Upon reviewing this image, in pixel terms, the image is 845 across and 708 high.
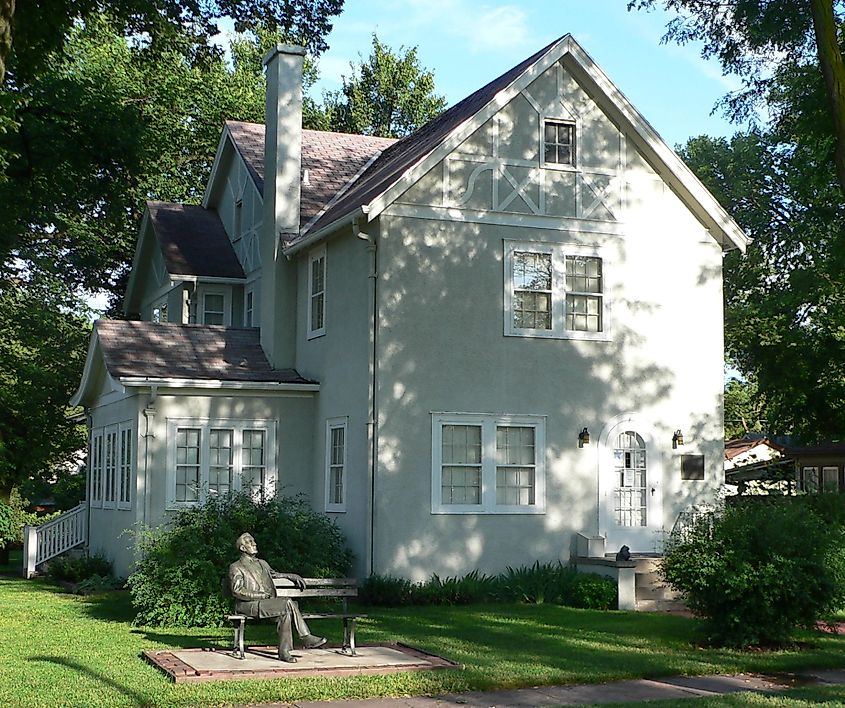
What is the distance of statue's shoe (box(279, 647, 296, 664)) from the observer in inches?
478

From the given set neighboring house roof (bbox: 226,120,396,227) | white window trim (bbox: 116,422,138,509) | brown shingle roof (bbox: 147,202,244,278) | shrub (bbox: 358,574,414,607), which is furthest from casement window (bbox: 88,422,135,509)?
neighboring house roof (bbox: 226,120,396,227)

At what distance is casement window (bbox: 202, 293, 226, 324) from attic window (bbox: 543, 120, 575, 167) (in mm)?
9332

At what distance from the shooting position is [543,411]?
802 inches

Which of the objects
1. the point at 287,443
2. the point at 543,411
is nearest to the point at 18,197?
the point at 287,443

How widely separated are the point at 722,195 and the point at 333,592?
31.3m

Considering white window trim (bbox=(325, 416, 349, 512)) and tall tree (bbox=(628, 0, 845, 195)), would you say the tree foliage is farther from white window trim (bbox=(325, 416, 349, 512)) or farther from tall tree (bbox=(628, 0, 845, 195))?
white window trim (bbox=(325, 416, 349, 512))

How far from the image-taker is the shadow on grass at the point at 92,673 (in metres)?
10.4

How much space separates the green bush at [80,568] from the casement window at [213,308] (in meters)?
6.27

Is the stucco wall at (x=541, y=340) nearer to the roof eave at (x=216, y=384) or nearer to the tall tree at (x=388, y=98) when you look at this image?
the roof eave at (x=216, y=384)

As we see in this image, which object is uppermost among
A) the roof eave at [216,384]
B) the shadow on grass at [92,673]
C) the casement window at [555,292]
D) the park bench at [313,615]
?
the casement window at [555,292]

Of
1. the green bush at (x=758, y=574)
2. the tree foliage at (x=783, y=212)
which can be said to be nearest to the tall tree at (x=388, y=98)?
the tree foliage at (x=783, y=212)

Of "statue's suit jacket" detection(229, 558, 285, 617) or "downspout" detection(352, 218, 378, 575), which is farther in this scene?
"downspout" detection(352, 218, 378, 575)

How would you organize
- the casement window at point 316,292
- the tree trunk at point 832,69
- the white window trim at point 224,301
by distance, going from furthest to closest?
the white window trim at point 224,301
the casement window at point 316,292
the tree trunk at point 832,69

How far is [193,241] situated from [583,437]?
11.5 metres
